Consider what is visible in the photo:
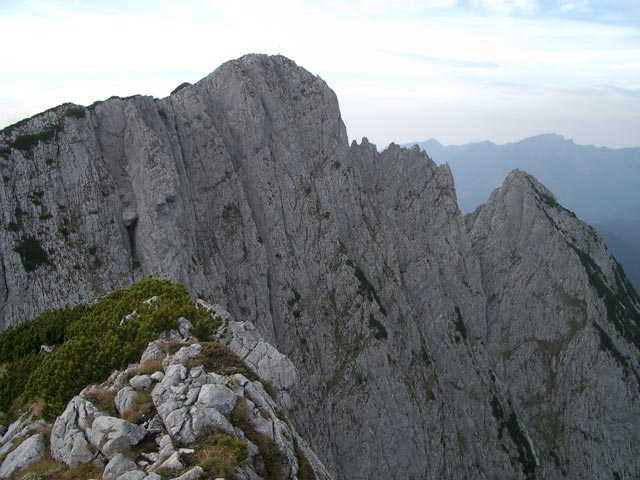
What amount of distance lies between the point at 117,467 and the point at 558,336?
105 metres

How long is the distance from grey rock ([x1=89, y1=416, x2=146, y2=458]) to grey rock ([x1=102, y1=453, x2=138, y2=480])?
25.7 inches

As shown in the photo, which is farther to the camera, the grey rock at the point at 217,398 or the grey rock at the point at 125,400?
the grey rock at the point at 125,400

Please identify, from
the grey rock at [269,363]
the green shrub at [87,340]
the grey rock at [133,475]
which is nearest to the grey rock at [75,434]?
the grey rock at [133,475]

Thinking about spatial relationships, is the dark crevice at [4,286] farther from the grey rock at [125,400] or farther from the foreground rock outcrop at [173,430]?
the grey rock at [125,400]

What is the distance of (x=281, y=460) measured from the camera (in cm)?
1522

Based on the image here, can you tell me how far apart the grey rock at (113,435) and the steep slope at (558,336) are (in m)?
98.0

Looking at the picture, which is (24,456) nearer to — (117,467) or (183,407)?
(117,467)

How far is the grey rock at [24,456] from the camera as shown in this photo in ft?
55.8

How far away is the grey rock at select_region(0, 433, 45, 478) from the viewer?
55.8 feet

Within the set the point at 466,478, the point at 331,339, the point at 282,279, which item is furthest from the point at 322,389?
the point at 466,478

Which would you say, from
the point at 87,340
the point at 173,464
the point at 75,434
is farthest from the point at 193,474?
the point at 87,340

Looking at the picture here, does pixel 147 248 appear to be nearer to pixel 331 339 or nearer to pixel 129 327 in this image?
pixel 331 339

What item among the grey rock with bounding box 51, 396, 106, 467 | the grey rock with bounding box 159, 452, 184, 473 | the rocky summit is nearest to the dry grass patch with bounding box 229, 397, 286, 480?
the grey rock with bounding box 159, 452, 184, 473

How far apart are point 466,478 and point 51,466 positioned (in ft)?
276
